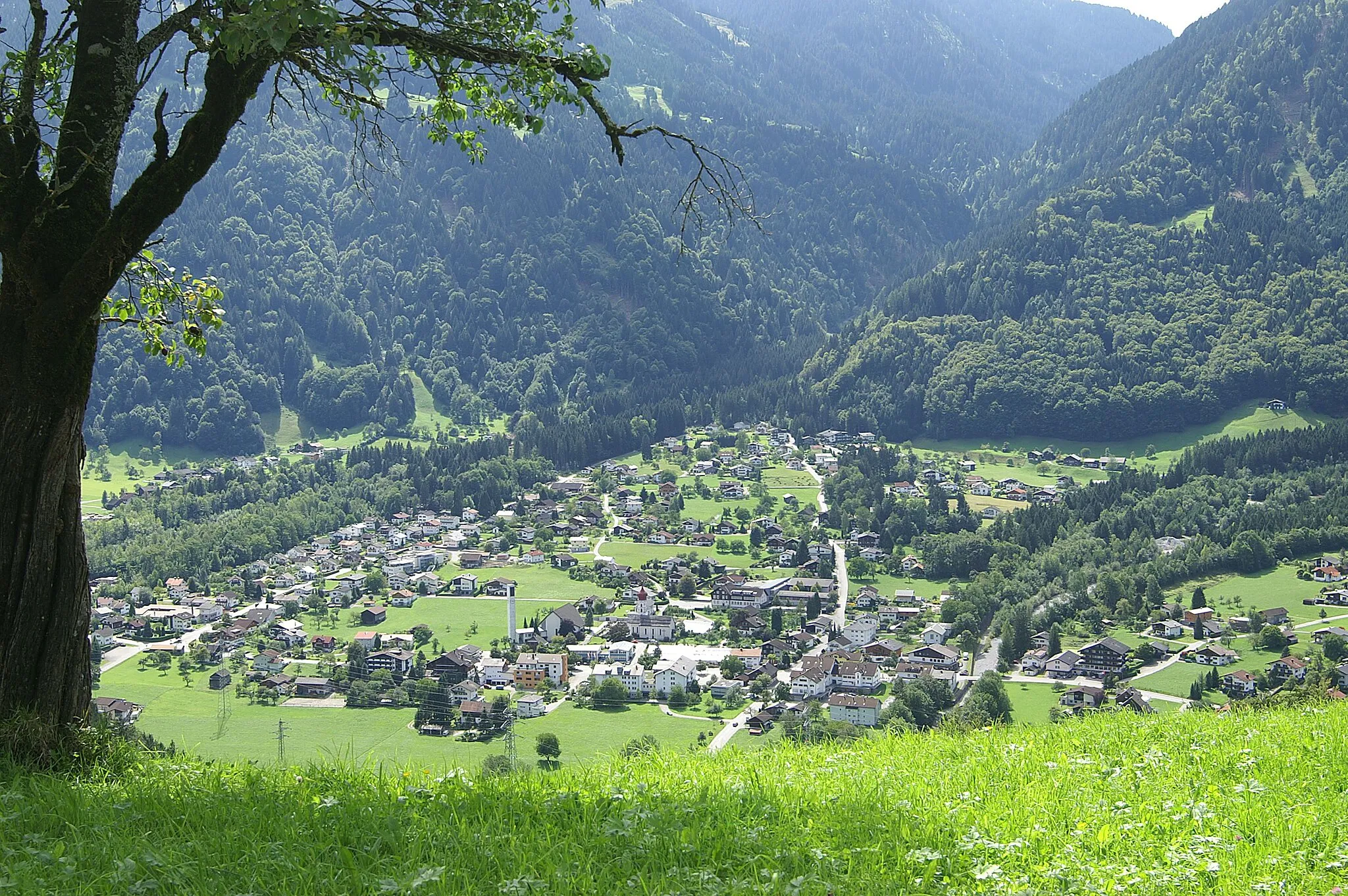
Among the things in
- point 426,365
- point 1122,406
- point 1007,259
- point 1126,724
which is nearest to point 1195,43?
point 1007,259

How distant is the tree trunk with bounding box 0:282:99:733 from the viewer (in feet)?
21.9

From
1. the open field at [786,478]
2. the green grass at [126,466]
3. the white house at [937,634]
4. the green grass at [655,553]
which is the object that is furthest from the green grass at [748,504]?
the green grass at [126,466]

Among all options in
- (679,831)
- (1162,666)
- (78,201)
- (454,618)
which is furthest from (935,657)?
(78,201)

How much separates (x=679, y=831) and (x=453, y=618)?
59707 millimetres

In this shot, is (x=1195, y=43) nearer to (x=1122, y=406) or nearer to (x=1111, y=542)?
(x=1122, y=406)

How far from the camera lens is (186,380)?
142 m

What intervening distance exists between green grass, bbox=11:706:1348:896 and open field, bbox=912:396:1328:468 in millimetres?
105426

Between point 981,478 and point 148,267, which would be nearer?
point 148,267

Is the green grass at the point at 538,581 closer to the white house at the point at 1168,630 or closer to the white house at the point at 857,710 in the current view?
the white house at the point at 857,710

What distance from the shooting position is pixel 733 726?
131ft

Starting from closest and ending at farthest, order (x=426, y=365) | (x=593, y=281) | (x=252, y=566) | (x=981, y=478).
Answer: (x=252, y=566) < (x=981, y=478) < (x=426, y=365) < (x=593, y=281)

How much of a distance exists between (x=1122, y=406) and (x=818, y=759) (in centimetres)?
12333

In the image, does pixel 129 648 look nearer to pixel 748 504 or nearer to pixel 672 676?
pixel 672 676

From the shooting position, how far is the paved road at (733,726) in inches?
1481
